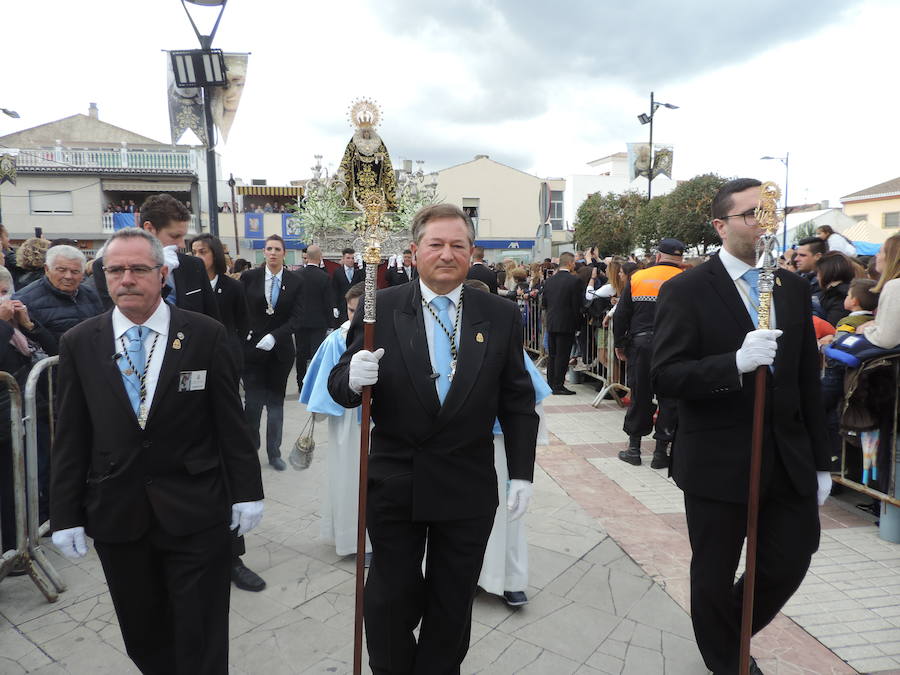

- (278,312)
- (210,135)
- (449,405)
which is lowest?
(449,405)

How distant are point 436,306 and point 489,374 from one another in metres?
0.37

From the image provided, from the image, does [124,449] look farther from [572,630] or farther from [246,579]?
[572,630]

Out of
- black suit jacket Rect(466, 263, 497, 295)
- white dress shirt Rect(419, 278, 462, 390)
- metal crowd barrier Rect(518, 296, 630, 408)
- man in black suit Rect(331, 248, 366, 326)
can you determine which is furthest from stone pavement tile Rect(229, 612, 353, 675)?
man in black suit Rect(331, 248, 366, 326)

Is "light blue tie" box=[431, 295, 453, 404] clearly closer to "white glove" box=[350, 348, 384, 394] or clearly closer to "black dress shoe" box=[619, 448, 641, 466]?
"white glove" box=[350, 348, 384, 394]

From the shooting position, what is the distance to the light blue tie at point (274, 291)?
6.43 m

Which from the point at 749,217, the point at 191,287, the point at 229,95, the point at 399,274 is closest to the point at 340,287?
the point at 399,274

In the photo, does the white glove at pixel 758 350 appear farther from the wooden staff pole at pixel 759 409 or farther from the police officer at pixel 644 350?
the police officer at pixel 644 350

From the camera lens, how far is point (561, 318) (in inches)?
384

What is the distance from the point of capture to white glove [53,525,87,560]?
2.38 metres

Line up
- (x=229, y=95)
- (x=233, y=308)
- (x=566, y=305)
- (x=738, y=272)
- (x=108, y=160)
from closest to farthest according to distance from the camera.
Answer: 1. (x=738, y=272)
2. (x=233, y=308)
3. (x=229, y=95)
4. (x=566, y=305)
5. (x=108, y=160)

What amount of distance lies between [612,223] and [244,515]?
35.8m

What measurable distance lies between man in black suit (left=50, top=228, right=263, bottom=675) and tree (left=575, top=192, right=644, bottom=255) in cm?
3468

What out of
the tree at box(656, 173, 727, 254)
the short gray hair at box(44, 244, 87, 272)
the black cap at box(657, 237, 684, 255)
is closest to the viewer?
the short gray hair at box(44, 244, 87, 272)

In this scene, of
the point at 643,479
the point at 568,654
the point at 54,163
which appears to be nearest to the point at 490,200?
the point at 54,163
